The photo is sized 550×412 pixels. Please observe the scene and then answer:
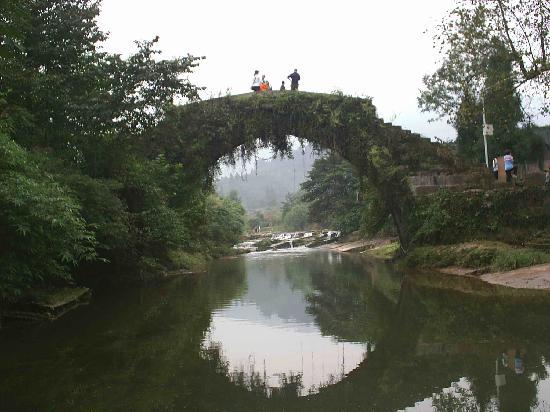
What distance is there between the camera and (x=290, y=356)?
7.12 m

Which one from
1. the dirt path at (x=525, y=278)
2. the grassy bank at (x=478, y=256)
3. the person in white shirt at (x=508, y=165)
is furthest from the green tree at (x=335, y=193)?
the dirt path at (x=525, y=278)

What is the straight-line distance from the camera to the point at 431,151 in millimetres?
19750

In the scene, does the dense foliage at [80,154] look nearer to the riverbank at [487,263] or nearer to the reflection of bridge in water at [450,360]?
the reflection of bridge in water at [450,360]

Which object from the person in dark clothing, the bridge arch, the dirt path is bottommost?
the dirt path

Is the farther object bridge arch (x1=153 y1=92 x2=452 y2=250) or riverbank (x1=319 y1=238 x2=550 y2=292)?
bridge arch (x1=153 y1=92 x2=452 y2=250)

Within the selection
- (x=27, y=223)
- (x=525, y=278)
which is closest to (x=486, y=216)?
(x=525, y=278)

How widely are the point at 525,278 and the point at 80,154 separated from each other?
497 inches

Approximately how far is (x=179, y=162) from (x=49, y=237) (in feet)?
38.3

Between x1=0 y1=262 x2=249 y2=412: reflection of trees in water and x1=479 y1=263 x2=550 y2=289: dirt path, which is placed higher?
x1=0 y1=262 x2=249 y2=412: reflection of trees in water

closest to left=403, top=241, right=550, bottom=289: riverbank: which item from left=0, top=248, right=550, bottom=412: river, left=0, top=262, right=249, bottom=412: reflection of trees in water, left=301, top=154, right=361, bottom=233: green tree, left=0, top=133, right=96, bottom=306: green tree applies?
left=0, top=248, right=550, bottom=412: river

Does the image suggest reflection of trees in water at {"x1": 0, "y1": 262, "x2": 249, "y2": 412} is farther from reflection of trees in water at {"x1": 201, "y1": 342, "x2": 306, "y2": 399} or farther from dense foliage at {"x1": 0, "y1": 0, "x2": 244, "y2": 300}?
dense foliage at {"x1": 0, "y1": 0, "x2": 244, "y2": 300}

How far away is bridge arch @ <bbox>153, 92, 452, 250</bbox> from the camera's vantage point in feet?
65.6

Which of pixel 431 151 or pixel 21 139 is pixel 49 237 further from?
pixel 431 151

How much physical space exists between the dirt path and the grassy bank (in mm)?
407
